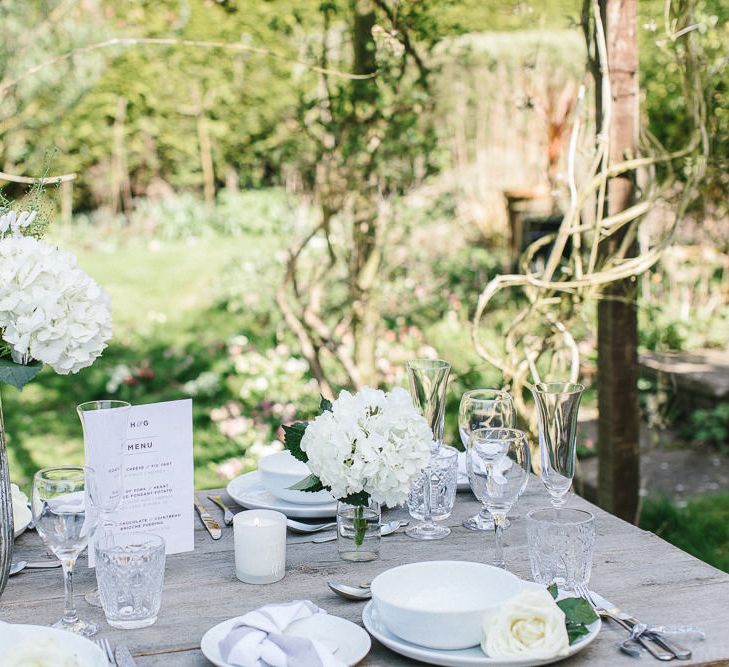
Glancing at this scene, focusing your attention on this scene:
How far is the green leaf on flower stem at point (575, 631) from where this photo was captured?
1201 millimetres

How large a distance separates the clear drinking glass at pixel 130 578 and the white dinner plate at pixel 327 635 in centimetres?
10

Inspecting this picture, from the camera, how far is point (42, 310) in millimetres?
1297

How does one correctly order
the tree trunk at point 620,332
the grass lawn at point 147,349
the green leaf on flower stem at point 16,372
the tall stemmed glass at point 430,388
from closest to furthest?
1. the green leaf on flower stem at point 16,372
2. the tall stemmed glass at point 430,388
3. the tree trunk at point 620,332
4. the grass lawn at point 147,349

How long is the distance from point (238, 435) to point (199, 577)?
2590 millimetres

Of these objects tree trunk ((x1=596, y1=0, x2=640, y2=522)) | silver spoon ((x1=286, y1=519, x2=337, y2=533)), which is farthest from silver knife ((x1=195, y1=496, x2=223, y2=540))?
tree trunk ((x1=596, y1=0, x2=640, y2=522))

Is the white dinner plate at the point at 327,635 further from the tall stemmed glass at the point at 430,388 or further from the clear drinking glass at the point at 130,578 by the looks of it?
the tall stemmed glass at the point at 430,388

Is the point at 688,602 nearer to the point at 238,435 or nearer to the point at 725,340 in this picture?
the point at 238,435

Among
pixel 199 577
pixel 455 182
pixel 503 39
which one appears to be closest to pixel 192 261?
pixel 455 182

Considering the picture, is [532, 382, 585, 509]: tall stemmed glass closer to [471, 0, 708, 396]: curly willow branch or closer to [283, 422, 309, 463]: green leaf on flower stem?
[283, 422, 309, 463]: green leaf on flower stem

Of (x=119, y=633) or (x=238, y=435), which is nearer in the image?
(x=119, y=633)

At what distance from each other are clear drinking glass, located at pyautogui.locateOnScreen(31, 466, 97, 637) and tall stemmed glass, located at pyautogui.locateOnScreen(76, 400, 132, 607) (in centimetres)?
8

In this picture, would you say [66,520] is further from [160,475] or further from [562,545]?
[562,545]

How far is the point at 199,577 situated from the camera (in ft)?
4.87

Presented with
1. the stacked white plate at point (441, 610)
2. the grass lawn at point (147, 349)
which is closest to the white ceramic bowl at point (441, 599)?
the stacked white plate at point (441, 610)
